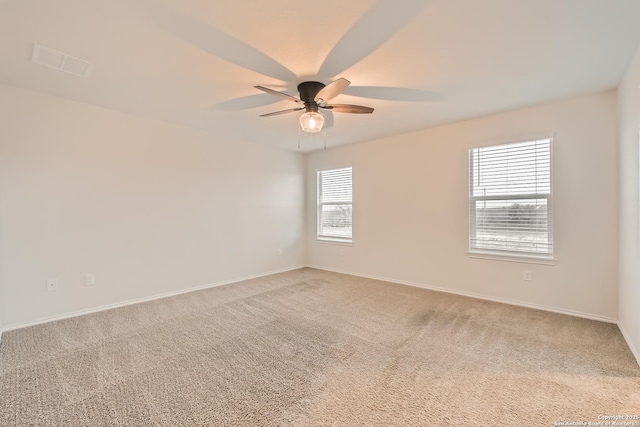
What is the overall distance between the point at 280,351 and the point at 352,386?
733mm

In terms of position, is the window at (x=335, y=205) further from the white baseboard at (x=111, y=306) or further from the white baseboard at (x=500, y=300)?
the white baseboard at (x=111, y=306)

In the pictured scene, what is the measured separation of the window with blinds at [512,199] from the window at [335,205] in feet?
A: 7.07

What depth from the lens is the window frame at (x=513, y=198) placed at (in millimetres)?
3180

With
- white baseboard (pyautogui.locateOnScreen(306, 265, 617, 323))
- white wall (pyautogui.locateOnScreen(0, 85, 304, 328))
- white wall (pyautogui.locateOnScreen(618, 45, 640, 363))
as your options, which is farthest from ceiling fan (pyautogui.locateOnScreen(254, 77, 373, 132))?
white baseboard (pyautogui.locateOnScreen(306, 265, 617, 323))

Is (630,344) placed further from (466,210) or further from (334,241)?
(334,241)

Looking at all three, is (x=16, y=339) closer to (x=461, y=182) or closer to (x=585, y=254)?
(x=461, y=182)

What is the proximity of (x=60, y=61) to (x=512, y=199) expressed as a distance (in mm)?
4850

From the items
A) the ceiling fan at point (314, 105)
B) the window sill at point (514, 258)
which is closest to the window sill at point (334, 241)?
the window sill at point (514, 258)

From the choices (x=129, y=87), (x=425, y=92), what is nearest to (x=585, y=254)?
(x=425, y=92)

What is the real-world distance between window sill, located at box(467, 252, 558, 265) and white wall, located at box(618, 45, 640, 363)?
591mm

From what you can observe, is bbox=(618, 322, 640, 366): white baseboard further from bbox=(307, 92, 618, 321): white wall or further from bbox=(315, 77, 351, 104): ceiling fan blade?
bbox=(315, 77, 351, 104): ceiling fan blade

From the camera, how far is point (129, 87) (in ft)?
9.02

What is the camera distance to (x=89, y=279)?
126 inches

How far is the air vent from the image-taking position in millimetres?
2135
